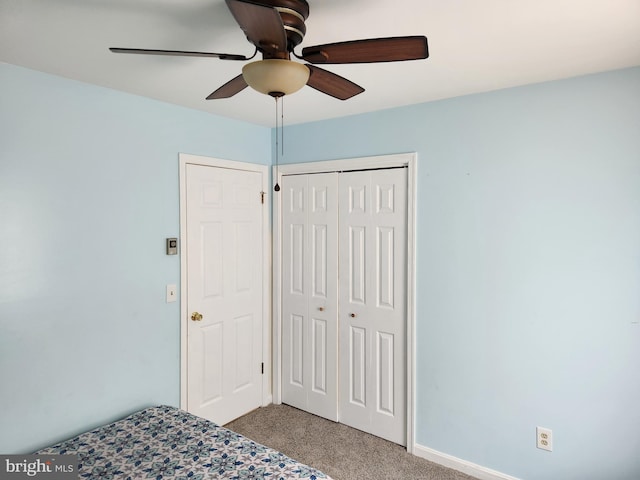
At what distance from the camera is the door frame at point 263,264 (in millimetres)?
2764

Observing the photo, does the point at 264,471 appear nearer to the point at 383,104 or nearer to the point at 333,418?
the point at 333,418

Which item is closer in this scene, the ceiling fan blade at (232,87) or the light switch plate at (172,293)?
the ceiling fan blade at (232,87)

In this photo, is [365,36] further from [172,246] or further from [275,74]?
[172,246]

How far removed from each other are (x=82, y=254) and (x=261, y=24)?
5.71 ft

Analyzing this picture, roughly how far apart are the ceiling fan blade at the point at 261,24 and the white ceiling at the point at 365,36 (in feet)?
0.84

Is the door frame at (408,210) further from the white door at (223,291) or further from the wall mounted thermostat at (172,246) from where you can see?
the wall mounted thermostat at (172,246)

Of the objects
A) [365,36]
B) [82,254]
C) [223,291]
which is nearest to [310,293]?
[223,291]

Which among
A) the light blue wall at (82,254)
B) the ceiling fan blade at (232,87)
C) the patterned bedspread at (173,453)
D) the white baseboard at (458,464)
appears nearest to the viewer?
the ceiling fan blade at (232,87)

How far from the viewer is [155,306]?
2.61m

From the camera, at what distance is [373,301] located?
293cm

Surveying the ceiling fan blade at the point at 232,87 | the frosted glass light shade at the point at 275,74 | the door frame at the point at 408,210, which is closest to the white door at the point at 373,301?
the door frame at the point at 408,210

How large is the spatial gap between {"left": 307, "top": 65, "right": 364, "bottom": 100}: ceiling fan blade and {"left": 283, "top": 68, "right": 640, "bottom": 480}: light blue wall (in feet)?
3.59

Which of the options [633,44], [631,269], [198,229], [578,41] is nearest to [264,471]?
[198,229]

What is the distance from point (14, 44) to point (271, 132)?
195cm
